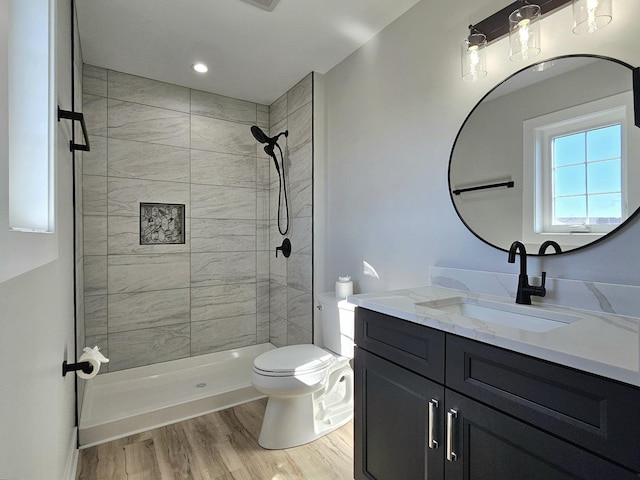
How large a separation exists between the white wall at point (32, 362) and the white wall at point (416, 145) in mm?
1621

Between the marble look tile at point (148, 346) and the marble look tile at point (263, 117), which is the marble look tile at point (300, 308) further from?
the marble look tile at point (263, 117)

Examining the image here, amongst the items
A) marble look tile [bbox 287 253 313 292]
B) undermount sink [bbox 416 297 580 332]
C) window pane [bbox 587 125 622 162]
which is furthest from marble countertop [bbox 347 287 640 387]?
marble look tile [bbox 287 253 313 292]

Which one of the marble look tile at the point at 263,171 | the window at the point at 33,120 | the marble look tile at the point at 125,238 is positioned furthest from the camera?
the marble look tile at the point at 263,171

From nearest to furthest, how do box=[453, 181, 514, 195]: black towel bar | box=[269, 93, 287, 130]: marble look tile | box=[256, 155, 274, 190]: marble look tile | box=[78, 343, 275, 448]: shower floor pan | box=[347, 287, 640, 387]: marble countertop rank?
box=[347, 287, 640, 387]: marble countertop < box=[453, 181, 514, 195]: black towel bar < box=[78, 343, 275, 448]: shower floor pan < box=[269, 93, 287, 130]: marble look tile < box=[256, 155, 274, 190]: marble look tile

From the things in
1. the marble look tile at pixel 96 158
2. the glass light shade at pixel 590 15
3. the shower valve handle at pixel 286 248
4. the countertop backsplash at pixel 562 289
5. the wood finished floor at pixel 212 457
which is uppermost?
the glass light shade at pixel 590 15

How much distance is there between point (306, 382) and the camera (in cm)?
185

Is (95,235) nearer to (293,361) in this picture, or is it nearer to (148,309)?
(148,309)

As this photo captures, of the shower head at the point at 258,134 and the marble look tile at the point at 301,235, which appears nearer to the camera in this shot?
the marble look tile at the point at 301,235

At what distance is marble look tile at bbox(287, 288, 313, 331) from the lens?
2.70 meters

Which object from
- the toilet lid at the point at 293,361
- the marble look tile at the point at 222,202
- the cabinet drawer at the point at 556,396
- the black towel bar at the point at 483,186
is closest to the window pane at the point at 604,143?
the black towel bar at the point at 483,186

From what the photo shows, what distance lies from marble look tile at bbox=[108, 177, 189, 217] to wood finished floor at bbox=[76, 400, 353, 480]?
1.65 meters

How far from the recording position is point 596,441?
0.73 meters

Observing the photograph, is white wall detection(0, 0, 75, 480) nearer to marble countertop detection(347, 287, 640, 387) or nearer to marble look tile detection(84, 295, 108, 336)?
marble countertop detection(347, 287, 640, 387)

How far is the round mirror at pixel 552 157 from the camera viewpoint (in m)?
1.13
